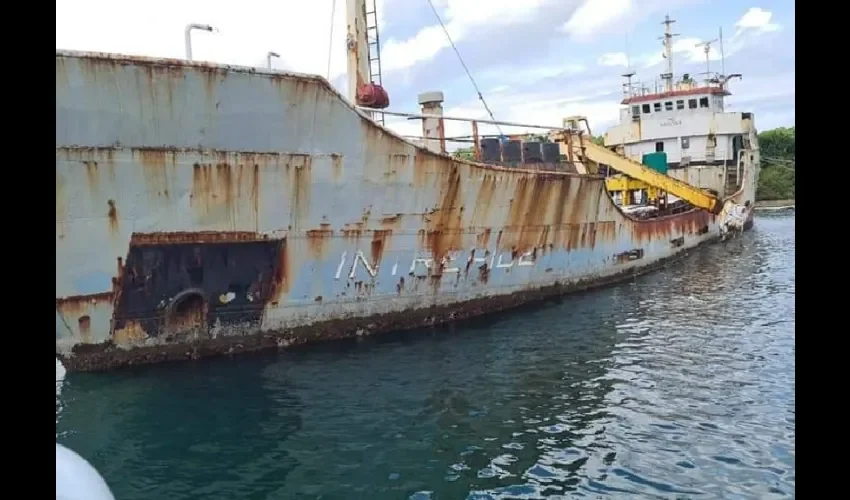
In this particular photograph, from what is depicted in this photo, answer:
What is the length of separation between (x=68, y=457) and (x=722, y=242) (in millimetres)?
26611

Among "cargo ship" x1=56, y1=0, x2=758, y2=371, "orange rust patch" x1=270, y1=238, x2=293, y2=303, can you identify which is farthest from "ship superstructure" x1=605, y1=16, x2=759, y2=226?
"orange rust patch" x1=270, y1=238, x2=293, y2=303

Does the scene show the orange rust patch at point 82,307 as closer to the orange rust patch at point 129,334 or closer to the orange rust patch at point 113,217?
the orange rust patch at point 129,334

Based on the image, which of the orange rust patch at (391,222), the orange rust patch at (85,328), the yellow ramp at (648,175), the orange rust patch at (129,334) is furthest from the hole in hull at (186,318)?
the yellow ramp at (648,175)

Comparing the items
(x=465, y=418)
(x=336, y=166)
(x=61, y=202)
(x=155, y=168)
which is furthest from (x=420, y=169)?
(x=61, y=202)

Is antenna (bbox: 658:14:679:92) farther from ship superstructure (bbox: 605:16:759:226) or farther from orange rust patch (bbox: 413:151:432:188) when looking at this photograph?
orange rust patch (bbox: 413:151:432:188)

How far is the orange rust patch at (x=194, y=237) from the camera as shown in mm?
8984

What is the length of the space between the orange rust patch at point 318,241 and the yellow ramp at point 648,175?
33.0 feet

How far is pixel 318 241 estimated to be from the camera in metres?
10.4

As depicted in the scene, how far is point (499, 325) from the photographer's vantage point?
1248 cm

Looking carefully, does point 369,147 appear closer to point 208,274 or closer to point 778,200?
point 208,274

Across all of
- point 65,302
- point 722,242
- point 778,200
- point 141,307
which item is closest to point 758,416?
point 141,307

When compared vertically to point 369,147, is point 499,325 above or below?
below

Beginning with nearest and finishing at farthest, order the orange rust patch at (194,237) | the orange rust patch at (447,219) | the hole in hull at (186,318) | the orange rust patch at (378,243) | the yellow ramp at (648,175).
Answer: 1. the orange rust patch at (194,237)
2. the hole in hull at (186,318)
3. the orange rust patch at (378,243)
4. the orange rust patch at (447,219)
5. the yellow ramp at (648,175)
